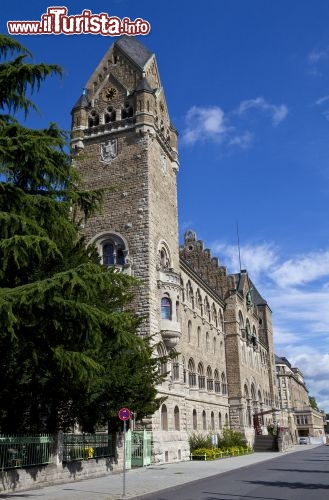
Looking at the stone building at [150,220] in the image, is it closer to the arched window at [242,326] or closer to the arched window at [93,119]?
the arched window at [93,119]

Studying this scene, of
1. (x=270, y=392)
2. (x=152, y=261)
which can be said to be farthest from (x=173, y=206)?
(x=270, y=392)

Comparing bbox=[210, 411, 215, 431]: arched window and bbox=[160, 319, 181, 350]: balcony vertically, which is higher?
bbox=[160, 319, 181, 350]: balcony

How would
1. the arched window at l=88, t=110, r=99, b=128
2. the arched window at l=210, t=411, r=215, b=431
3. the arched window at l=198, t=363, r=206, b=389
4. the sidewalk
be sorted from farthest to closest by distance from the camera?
the arched window at l=210, t=411, r=215, b=431, the arched window at l=198, t=363, r=206, b=389, the arched window at l=88, t=110, r=99, b=128, the sidewalk

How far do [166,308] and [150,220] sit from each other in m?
5.27

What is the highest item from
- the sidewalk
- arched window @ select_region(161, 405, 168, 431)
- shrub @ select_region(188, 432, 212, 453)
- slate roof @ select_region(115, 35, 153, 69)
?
slate roof @ select_region(115, 35, 153, 69)

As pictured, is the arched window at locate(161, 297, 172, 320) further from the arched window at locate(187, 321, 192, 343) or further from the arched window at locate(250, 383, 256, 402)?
the arched window at locate(250, 383, 256, 402)

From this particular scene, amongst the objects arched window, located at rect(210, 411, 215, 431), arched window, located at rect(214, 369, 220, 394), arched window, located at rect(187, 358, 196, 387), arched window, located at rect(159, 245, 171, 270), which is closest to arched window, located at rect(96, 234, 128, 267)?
arched window, located at rect(159, 245, 171, 270)

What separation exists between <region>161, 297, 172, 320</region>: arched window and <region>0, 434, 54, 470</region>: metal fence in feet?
48.7

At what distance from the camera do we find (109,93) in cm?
3541

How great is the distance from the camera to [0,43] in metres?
13.3

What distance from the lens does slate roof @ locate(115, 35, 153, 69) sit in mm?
36056

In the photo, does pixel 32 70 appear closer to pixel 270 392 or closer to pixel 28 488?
pixel 28 488

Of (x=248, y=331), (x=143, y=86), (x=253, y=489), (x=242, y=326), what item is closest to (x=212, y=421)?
(x=242, y=326)

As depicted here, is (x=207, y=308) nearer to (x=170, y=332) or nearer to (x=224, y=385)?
(x=224, y=385)
